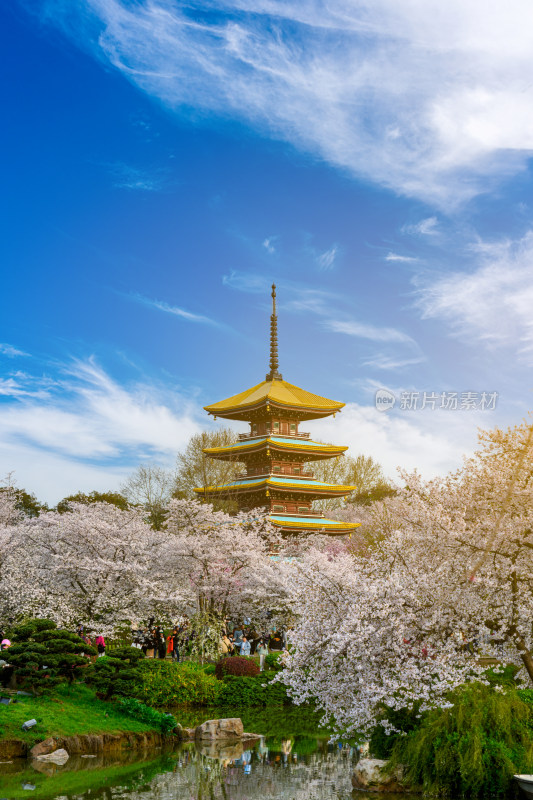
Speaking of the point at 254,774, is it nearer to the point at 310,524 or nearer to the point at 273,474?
the point at 310,524

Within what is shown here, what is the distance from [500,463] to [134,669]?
15.6m

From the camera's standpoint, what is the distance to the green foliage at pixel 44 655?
22969 mm

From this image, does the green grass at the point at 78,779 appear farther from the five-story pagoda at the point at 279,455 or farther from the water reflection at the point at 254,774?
the five-story pagoda at the point at 279,455

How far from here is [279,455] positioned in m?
53.9

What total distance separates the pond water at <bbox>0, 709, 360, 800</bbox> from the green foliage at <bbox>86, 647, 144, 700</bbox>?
10.7 ft

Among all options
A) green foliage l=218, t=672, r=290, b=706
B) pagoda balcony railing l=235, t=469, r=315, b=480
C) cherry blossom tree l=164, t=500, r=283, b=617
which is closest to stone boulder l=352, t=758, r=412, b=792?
green foliage l=218, t=672, r=290, b=706

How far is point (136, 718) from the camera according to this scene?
2353 cm

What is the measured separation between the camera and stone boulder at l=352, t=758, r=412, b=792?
16.0 m

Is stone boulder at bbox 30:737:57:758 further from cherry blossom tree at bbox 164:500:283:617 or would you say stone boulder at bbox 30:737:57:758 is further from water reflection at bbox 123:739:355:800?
cherry blossom tree at bbox 164:500:283:617

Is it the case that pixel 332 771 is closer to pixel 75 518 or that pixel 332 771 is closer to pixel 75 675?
pixel 75 675

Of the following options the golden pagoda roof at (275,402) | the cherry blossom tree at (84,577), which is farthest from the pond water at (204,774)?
the golden pagoda roof at (275,402)

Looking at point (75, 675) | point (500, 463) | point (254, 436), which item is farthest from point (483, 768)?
point (254, 436)

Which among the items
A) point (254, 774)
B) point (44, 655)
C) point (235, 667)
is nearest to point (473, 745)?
point (254, 774)

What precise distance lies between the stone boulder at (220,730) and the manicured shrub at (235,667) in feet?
23.5
